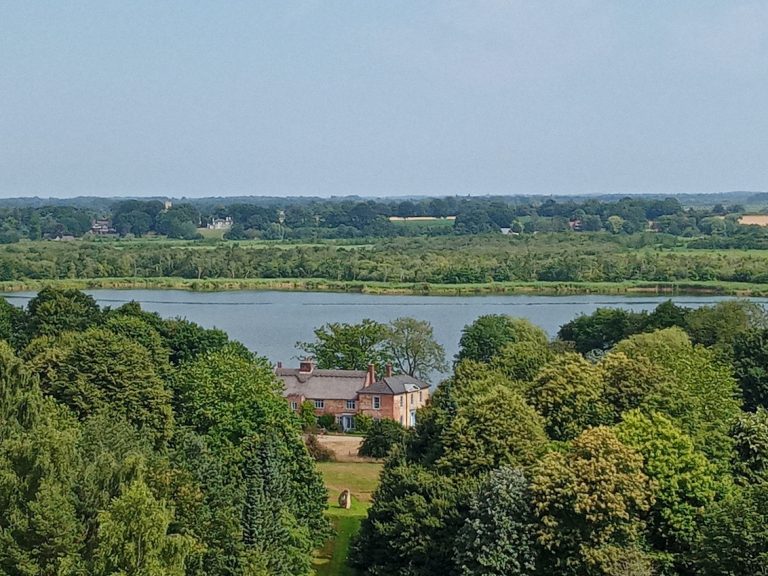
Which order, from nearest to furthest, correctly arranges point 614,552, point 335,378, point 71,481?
point 71,481, point 614,552, point 335,378

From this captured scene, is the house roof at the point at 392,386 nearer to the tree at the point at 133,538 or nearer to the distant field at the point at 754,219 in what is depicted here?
the tree at the point at 133,538

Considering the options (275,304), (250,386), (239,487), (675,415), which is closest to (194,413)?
(250,386)

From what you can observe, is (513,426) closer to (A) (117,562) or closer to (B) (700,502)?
(B) (700,502)

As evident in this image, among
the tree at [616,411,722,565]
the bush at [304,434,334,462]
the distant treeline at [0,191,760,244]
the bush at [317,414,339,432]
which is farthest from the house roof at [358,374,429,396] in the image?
the distant treeline at [0,191,760,244]

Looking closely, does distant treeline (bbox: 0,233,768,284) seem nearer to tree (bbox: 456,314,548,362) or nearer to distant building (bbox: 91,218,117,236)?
tree (bbox: 456,314,548,362)

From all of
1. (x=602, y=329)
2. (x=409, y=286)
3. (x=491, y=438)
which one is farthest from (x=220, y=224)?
(x=491, y=438)

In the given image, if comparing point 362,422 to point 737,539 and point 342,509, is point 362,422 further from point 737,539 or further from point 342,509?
point 737,539
